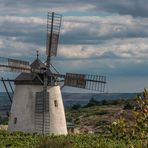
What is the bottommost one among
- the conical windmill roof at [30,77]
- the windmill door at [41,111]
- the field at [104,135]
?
the field at [104,135]

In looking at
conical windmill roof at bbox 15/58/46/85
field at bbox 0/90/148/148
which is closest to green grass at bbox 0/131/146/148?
field at bbox 0/90/148/148

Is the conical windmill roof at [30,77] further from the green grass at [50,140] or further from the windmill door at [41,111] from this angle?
the green grass at [50,140]

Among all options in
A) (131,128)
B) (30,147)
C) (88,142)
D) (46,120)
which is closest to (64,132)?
(46,120)

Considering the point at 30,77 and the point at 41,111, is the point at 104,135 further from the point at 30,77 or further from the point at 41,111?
the point at 30,77

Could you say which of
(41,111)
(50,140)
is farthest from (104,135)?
(50,140)

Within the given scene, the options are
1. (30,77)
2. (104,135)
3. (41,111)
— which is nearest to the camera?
(41,111)

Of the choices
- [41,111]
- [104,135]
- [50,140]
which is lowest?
[50,140]

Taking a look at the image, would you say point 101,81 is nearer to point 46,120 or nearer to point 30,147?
point 46,120

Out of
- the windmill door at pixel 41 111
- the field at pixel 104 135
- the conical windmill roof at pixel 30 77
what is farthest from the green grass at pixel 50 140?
the conical windmill roof at pixel 30 77

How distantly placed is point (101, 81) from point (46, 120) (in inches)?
247

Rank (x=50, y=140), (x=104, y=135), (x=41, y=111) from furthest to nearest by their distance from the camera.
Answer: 1. (x=104, y=135)
2. (x=41, y=111)
3. (x=50, y=140)

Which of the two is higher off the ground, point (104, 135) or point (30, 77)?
point (30, 77)

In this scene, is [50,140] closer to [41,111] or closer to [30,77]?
[41,111]

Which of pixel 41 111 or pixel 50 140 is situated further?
pixel 41 111
